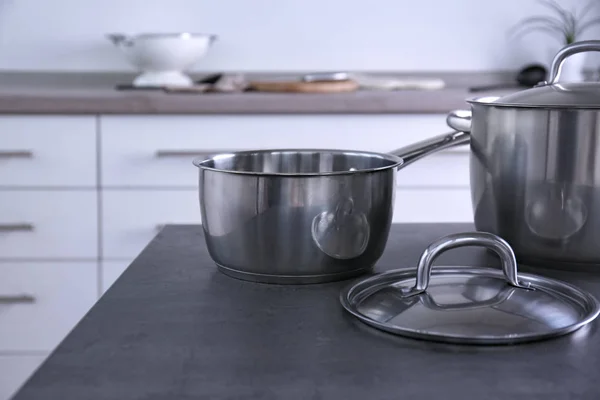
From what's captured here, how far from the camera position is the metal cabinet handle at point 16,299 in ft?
6.95

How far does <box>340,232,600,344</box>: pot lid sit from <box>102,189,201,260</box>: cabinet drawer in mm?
1485

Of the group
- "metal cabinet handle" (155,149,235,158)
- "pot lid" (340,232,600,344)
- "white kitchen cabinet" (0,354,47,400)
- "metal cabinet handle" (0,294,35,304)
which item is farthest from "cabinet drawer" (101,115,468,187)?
"pot lid" (340,232,600,344)

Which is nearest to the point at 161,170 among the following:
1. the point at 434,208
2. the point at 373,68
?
the point at 434,208

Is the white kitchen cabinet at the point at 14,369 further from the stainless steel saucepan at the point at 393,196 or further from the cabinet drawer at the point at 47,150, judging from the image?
the stainless steel saucepan at the point at 393,196

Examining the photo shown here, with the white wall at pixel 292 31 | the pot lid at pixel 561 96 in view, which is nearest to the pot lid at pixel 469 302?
the pot lid at pixel 561 96

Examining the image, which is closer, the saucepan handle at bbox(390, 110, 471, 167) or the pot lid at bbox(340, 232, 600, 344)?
the pot lid at bbox(340, 232, 600, 344)

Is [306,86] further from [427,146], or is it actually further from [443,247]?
[443,247]

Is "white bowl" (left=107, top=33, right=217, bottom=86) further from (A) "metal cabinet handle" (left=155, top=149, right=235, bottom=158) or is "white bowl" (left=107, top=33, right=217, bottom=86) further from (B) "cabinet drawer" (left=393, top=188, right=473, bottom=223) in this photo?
(B) "cabinet drawer" (left=393, top=188, right=473, bottom=223)

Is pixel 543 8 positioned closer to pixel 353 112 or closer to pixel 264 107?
pixel 353 112

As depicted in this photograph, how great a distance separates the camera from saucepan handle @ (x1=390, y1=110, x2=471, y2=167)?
843 millimetres

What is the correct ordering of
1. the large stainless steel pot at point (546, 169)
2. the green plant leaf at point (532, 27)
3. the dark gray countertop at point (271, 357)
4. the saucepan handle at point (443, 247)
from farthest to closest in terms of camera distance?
the green plant leaf at point (532, 27) → the large stainless steel pot at point (546, 169) → the saucepan handle at point (443, 247) → the dark gray countertop at point (271, 357)

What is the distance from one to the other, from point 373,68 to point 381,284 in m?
2.11

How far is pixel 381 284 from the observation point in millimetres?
662

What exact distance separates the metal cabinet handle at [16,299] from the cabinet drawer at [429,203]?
99 cm
